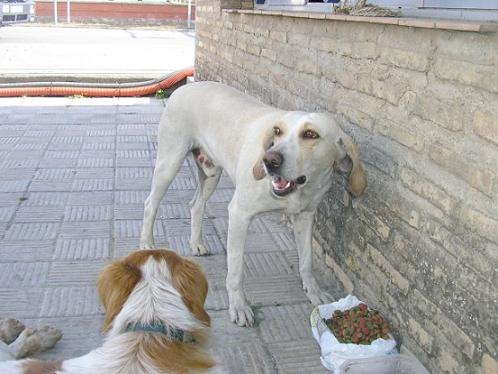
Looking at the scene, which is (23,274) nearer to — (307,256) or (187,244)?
(187,244)

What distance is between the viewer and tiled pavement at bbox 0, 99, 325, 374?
3.92 metres

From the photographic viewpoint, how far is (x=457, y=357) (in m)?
3.09

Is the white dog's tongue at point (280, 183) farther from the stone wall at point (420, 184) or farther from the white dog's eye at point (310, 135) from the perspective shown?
the stone wall at point (420, 184)

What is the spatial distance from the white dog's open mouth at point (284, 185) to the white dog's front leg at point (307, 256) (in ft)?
2.07

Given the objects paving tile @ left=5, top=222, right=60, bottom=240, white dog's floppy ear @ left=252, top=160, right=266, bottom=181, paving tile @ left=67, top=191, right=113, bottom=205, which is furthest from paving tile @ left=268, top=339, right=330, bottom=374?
paving tile @ left=67, top=191, right=113, bottom=205

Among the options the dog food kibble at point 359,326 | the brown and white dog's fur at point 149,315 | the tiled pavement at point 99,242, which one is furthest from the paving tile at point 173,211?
the brown and white dog's fur at point 149,315

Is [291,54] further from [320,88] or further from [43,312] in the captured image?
[43,312]

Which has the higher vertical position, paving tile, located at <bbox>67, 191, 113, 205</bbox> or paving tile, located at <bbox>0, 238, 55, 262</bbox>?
paving tile, located at <bbox>67, 191, 113, 205</bbox>

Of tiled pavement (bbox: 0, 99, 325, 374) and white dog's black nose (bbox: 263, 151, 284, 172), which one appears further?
tiled pavement (bbox: 0, 99, 325, 374)

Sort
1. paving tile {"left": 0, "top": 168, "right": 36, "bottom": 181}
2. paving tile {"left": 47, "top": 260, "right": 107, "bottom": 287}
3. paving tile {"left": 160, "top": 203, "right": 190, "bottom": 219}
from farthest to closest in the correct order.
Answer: paving tile {"left": 0, "top": 168, "right": 36, "bottom": 181}, paving tile {"left": 160, "top": 203, "right": 190, "bottom": 219}, paving tile {"left": 47, "top": 260, "right": 107, "bottom": 287}

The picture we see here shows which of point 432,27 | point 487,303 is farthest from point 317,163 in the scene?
point 487,303

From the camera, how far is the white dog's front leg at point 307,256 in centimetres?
444

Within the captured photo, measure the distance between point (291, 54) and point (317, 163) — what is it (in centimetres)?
226

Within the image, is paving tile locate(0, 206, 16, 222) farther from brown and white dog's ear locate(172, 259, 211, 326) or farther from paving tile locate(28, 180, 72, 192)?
brown and white dog's ear locate(172, 259, 211, 326)
